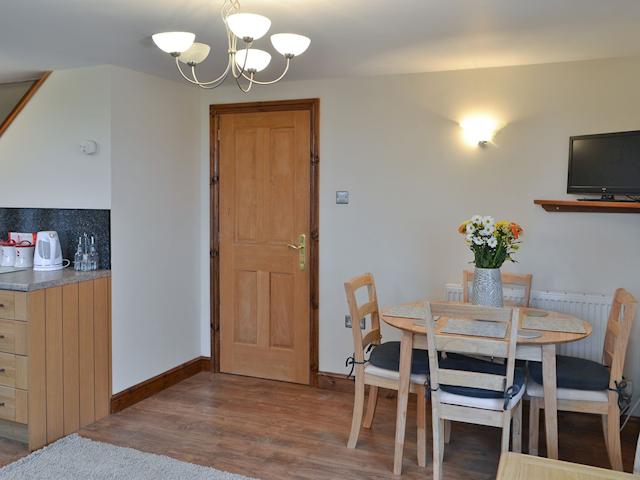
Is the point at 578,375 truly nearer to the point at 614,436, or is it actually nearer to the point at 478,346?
the point at 614,436

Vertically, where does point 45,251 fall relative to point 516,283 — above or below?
above

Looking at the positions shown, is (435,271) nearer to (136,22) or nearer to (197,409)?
(197,409)

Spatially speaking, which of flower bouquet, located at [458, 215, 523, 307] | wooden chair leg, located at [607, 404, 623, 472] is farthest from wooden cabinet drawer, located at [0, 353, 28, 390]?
wooden chair leg, located at [607, 404, 623, 472]

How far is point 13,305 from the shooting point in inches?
123

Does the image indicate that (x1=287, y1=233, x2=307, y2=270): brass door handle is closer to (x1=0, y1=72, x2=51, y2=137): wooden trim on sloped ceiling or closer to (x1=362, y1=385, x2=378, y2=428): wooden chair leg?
(x1=362, y1=385, x2=378, y2=428): wooden chair leg

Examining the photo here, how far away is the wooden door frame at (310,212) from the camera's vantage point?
A: 4117mm

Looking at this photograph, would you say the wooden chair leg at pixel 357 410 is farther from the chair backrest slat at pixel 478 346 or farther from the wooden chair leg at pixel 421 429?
the chair backrest slat at pixel 478 346

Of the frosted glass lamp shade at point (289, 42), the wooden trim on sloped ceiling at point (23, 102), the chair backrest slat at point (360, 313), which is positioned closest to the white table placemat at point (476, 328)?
the chair backrest slat at point (360, 313)

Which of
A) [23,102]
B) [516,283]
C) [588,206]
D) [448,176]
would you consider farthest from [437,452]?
[23,102]

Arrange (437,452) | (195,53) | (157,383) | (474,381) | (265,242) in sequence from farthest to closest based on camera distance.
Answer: (265,242) < (157,383) < (437,452) < (474,381) < (195,53)

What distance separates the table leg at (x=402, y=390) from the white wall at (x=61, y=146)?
2061mm

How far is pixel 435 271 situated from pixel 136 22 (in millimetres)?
2355

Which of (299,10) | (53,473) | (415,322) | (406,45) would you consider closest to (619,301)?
(415,322)

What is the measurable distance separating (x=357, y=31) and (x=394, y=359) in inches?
68.1
